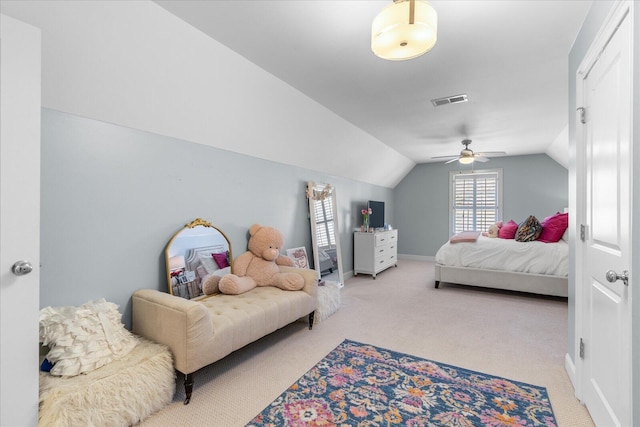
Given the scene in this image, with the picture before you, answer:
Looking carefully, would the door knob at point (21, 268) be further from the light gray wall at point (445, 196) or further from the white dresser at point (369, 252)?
the light gray wall at point (445, 196)

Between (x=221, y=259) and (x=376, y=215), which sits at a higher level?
(x=376, y=215)

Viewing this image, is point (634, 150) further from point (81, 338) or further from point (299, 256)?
point (299, 256)

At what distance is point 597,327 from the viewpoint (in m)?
1.71

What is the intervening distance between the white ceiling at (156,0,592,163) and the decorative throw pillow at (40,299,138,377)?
6.35 ft

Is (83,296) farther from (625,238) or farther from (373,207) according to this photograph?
(373,207)

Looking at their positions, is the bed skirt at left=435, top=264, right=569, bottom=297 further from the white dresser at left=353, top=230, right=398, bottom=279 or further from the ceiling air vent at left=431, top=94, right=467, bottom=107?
the ceiling air vent at left=431, top=94, right=467, bottom=107

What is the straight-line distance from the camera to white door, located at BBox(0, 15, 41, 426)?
4.25ft

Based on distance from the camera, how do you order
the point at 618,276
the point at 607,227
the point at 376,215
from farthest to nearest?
A: 1. the point at 376,215
2. the point at 607,227
3. the point at 618,276

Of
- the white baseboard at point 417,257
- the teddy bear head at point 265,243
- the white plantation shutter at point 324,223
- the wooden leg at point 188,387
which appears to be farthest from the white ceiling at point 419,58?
the white baseboard at point 417,257

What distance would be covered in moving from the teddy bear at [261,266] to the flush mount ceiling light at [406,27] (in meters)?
2.15

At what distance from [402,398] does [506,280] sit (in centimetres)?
325

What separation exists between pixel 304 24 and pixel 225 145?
1.37 metres

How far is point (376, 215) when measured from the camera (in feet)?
20.2

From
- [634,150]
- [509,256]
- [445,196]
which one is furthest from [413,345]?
[445,196]
